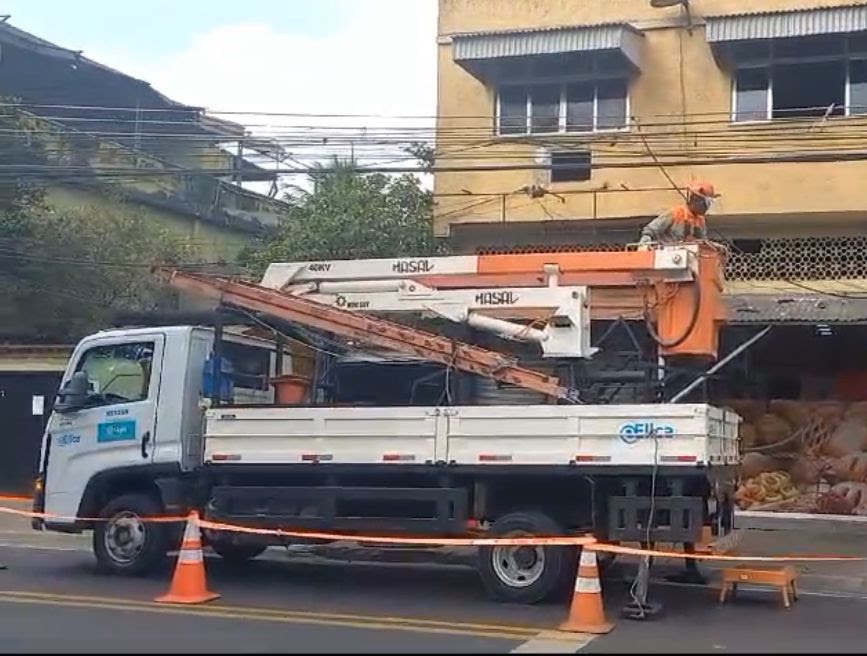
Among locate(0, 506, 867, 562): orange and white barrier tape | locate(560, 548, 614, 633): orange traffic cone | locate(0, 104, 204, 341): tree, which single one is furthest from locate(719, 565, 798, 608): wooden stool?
locate(0, 104, 204, 341): tree

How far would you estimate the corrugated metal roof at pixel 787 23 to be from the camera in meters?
16.9

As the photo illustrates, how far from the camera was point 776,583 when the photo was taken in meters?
10.7

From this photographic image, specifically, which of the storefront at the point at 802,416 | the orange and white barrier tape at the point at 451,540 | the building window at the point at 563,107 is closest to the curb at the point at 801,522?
the storefront at the point at 802,416

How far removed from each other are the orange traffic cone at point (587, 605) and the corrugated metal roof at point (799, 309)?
25.2 feet

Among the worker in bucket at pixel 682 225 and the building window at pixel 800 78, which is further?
the building window at pixel 800 78

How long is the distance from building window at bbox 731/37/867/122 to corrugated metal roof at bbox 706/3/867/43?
1.14ft

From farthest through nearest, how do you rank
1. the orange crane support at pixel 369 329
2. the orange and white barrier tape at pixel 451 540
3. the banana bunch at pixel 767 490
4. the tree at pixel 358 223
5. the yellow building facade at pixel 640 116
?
the tree at pixel 358 223 → the banana bunch at pixel 767 490 → the yellow building facade at pixel 640 116 → the orange crane support at pixel 369 329 → the orange and white barrier tape at pixel 451 540

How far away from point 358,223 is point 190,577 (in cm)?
1302

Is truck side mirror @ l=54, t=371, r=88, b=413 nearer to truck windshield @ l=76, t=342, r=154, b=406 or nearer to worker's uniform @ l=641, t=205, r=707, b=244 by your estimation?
truck windshield @ l=76, t=342, r=154, b=406

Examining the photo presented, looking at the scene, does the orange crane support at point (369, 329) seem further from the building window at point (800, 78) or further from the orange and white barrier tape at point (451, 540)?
the building window at point (800, 78)

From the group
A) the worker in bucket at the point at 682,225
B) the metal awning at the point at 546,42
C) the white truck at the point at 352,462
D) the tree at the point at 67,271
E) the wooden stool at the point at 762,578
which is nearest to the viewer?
the white truck at the point at 352,462

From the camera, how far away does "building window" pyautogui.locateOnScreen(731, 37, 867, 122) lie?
1752cm

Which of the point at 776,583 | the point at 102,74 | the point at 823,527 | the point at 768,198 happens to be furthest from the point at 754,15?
the point at 102,74

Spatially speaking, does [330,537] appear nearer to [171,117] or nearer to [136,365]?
[136,365]
